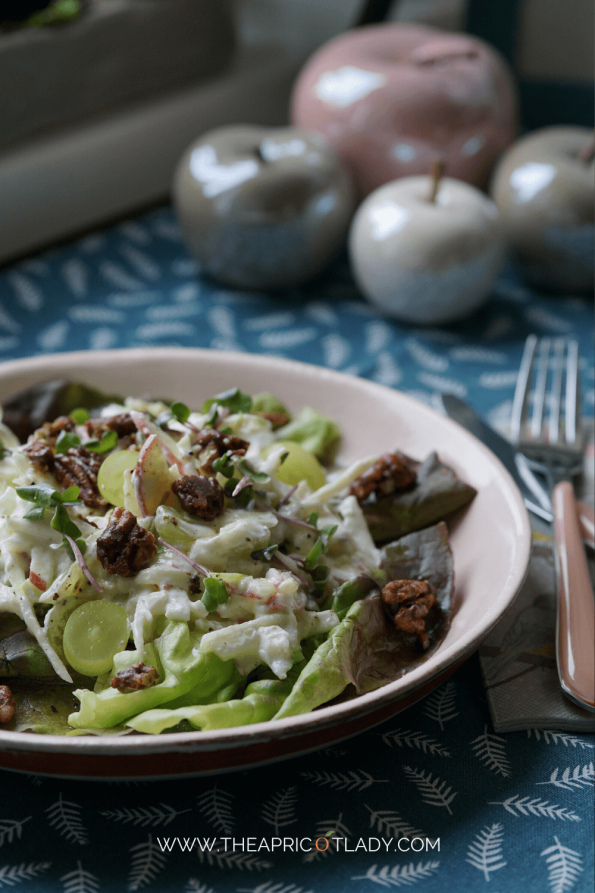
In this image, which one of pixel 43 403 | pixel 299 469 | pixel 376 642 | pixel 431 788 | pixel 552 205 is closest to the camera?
pixel 431 788

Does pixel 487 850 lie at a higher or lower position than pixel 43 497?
lower

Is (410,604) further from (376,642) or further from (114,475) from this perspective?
(114,475)

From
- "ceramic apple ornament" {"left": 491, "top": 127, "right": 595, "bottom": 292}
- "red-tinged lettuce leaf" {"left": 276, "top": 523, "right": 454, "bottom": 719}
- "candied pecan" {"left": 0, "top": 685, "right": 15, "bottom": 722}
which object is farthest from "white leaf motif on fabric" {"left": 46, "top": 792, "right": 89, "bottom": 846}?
"ceramic apple ornament" {"left": 491, "top": 127, "right": 595, "bottom": 292}

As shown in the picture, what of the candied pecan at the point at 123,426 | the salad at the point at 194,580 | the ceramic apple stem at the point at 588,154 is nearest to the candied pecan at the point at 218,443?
the salad at the point at 194,580

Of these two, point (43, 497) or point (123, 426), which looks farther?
point (123, 426)

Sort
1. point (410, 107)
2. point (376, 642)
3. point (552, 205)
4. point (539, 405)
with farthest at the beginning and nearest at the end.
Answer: point (410, 107) → point (552, 205) → point (539, 405) → point (376, 642)

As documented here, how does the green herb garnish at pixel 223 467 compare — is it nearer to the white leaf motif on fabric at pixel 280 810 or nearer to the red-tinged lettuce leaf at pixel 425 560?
the red-tinged lettuce leaf at pixel 425 560

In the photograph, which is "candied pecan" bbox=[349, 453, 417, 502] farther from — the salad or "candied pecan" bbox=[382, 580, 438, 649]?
"candied pecan" bbox=[382, 580, 438, 649]

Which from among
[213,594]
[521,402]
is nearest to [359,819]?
[213,594]
